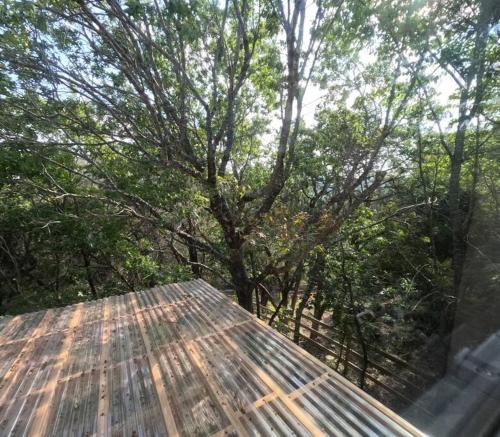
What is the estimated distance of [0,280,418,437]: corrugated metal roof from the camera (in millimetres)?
1579

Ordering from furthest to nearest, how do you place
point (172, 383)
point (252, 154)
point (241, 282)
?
point (252, 154), point (241, 282), point (172, 383)

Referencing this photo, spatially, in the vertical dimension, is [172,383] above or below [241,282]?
above

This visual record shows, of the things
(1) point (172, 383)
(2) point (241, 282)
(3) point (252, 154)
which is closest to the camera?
(1) point (172, 383)

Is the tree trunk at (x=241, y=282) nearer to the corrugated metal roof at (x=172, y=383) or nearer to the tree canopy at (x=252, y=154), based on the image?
the tree canopy at (x=252, y=154)

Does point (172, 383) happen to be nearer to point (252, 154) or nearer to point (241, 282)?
point (241, 282)

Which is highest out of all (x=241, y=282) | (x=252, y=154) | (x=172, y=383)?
(x=252, y=154)

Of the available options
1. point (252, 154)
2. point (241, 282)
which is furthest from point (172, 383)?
point (252, 154)

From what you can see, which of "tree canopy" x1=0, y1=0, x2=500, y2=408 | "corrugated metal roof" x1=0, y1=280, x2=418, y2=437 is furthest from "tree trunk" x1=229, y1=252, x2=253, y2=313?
"corrugated metal roof" x1=0, y1=280, x2=418, y2=437

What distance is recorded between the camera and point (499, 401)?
411cm

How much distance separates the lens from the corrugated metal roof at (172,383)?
5.18 feet

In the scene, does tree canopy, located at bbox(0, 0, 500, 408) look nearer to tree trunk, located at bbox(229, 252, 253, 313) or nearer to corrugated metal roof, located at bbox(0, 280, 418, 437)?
tree trunk, located at bbox(229, 252, 253, 313)

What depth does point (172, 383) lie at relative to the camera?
75.2 inches

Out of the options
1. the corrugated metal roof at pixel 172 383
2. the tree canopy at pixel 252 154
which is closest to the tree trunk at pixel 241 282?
the tree canopy at pixel 252 154

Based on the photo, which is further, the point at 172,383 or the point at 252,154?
the point at 252,154
